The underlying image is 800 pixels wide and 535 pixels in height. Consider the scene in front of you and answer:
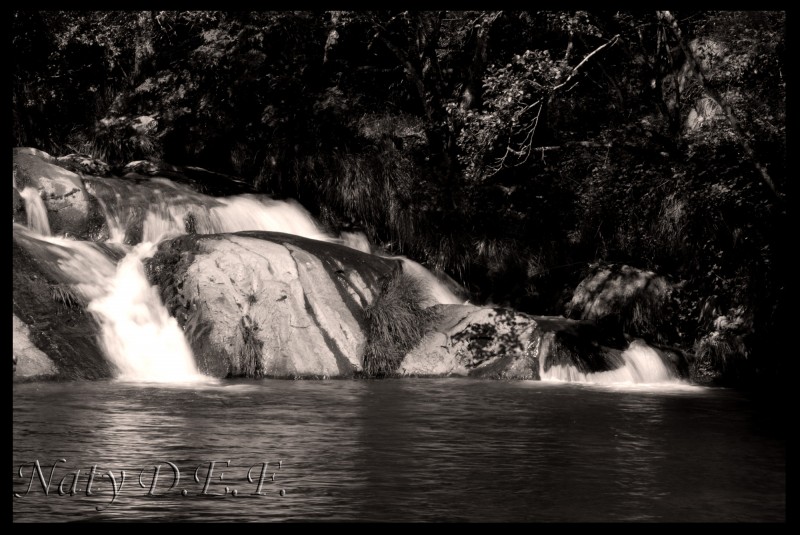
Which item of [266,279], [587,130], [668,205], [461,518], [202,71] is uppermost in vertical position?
[202,71]

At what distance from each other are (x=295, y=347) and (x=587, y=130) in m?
6.39

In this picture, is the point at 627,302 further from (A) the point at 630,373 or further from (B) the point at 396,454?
(B) the point at 396,454

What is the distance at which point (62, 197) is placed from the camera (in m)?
15.4

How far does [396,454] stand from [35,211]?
8.89 metres

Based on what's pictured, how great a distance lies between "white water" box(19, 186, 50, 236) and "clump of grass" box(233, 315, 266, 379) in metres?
3.66

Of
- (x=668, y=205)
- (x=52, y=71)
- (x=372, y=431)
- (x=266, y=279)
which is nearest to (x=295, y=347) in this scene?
(x=266, y=279)

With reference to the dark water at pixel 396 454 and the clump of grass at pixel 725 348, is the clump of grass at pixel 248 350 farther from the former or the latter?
the clump of grass at pixel 725 348

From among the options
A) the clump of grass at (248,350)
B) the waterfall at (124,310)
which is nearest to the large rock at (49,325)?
the waterfall at (124,310)

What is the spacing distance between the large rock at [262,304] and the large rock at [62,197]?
1860mm

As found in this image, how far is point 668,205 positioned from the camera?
48.8 ft

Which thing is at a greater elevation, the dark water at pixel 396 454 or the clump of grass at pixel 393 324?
the clump of grass at pixel 393 324

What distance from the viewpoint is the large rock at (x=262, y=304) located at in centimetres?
1316

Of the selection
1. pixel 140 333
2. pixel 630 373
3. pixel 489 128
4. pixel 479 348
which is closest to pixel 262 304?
pixel 140 333

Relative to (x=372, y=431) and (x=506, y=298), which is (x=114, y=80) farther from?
(x=372, y=431)
